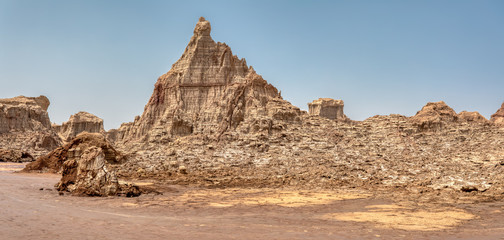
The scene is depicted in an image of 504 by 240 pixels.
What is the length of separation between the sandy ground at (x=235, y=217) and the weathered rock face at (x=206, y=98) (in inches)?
964

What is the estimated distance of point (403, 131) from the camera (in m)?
41.2

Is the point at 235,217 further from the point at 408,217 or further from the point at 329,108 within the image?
the point at 329,108

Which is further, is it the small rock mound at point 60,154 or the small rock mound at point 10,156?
the small rock mound at point 10,156

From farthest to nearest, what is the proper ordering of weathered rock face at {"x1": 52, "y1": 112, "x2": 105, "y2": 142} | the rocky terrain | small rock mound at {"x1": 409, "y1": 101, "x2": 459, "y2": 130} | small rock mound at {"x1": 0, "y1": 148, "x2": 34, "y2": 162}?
weathered rock face at {"x1": 52, "y1": 112, "x2": 105, "y2": 142}
small rock mound at {"x1": 0, "y1": 148, "x2": 34, "y2": 162}
small rock mound at {"x1": 409, "y1": 101, "x2": 459, "y2": 130}
the rocky terrain

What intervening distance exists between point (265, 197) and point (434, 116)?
28500 millimetres

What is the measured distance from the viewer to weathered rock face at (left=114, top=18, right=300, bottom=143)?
4653cm

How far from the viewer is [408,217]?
1546 centimetres

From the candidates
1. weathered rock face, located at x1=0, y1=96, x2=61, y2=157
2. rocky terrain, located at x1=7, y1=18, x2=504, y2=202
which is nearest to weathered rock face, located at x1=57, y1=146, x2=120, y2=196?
rocky terrain, located at x1=7, y1=18, x2=504, y2=202

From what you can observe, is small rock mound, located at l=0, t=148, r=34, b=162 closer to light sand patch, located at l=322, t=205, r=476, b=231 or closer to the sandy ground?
the sandy ground

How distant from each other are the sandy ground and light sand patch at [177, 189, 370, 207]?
2.3 inches

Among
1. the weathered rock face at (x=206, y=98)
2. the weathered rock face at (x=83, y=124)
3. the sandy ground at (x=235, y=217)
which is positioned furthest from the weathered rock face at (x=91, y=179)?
the weathered rock face at (x=83, y=124)

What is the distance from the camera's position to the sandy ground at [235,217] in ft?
38.0

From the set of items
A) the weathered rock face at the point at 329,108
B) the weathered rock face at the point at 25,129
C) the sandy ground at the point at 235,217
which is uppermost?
the weathered rock face at the point at 329,108

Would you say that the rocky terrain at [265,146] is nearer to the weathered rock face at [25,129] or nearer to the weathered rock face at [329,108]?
the weathered rock face at [329,108]
